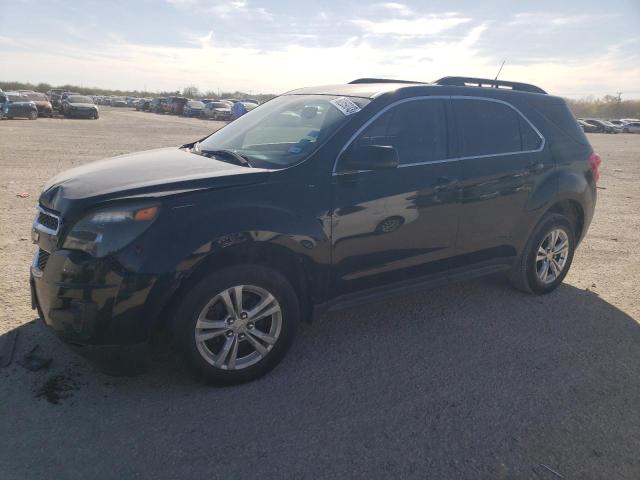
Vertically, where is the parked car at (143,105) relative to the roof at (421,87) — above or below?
above

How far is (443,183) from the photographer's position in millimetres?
3867

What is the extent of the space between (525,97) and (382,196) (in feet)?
6.88

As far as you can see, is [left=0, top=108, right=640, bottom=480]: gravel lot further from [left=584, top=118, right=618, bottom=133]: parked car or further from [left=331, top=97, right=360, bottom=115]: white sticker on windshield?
[left=584, top=118, right=618, bottom=133]: parked car

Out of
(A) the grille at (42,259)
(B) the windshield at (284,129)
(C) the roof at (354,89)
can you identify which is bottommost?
(A) the grille at (42,259)

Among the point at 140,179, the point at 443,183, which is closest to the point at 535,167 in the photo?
the point at 443,183

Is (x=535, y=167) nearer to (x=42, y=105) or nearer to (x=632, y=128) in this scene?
(x=42, y=105)

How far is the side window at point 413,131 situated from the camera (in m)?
3.65

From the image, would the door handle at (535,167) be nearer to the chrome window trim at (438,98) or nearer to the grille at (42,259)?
the chrome window trim at (438,98)

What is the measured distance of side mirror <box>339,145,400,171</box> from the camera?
3.30m

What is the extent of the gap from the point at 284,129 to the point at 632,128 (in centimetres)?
5958

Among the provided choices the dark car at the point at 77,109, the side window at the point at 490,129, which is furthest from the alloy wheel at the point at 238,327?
the dark car at the point at 77,109

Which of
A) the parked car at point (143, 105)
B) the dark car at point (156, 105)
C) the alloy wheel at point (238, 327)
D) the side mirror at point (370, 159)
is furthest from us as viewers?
the parked car at point (143, 105)

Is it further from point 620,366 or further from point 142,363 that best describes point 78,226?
point 620,366

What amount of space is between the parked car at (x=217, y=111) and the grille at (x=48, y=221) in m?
42.3
